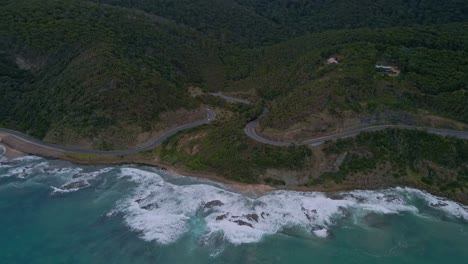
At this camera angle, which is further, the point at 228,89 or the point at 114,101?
the point at 228,89

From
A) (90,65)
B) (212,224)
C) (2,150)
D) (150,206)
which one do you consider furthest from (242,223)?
(90,65)

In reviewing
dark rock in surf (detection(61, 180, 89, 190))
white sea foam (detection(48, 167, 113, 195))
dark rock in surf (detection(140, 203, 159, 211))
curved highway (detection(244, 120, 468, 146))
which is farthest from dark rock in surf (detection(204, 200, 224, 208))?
dark rock in surf (detection(61, 180, 89, 190))

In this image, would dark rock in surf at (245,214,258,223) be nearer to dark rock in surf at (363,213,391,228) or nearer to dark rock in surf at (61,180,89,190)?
dark rock in surf at (363,213,391,228)

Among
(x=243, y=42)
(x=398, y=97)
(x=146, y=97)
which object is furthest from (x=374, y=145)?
(x=243, y=42)

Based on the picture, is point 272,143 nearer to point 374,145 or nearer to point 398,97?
point 374,145

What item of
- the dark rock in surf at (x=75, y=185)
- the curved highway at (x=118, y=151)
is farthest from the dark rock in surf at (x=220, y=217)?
the dark rock in surf at (x=75, y=185)

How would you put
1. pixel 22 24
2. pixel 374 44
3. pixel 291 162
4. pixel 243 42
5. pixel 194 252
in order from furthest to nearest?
pixel 243 42, pixel 22 24, pixel 374 44, pixel 291 162, pixel 194 252
